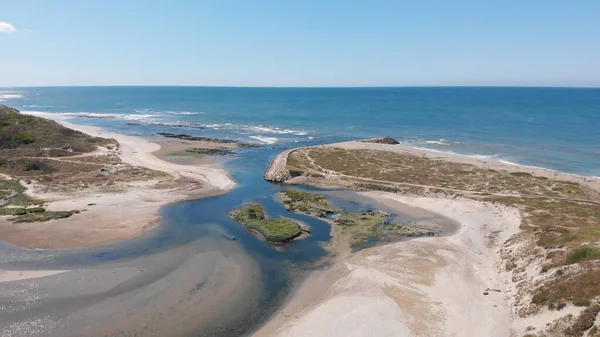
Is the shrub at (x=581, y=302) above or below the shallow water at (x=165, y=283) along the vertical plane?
above

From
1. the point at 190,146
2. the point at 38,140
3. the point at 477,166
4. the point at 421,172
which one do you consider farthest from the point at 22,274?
the point at 477,166

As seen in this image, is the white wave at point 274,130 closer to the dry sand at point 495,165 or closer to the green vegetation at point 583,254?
the dry sand at point 495,165

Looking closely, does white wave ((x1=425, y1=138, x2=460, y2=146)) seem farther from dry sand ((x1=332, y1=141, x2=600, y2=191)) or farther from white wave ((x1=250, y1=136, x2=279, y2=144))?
white wave ((x1=250, y1=136, x2=279, y2=144))

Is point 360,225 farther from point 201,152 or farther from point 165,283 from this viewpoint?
point 201,152

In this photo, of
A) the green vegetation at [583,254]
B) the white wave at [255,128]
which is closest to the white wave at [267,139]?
the white wave at [255,128]

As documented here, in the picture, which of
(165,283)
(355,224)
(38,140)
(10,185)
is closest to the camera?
(165,283)

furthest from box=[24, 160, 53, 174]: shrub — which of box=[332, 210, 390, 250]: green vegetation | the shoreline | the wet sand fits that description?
box=[332, 210, 390, 250]: green vegetation
